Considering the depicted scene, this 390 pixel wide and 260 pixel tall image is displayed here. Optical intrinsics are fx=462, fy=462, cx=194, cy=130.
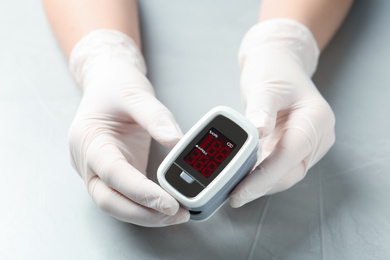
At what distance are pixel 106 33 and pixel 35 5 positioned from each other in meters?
0.48

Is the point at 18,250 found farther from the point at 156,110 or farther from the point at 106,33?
the point at 106,33

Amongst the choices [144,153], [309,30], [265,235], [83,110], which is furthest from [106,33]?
[265,235]

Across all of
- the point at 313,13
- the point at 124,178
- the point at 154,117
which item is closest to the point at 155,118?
the point at 154,117

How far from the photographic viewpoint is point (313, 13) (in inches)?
57.0

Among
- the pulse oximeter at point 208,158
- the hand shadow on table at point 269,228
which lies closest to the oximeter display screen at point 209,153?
the pulse oximeter at point 208,158

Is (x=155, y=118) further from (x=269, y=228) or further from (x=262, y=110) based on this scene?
(x=269, y=228)

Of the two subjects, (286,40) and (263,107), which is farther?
(286,40)

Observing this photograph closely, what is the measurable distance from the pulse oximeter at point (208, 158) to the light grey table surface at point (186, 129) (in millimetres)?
273

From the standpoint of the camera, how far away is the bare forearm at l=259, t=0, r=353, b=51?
4.70 ft

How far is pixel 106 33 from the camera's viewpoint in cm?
139

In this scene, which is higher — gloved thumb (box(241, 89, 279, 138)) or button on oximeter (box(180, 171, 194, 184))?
gloved thumb (box(241, 89, 279, 138))

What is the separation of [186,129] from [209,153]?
0.40 meters

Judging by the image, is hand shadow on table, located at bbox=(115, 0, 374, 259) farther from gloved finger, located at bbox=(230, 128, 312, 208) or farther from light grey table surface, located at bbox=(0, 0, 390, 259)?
gloved finger, located at bbox=(230, 128, 312, 208)

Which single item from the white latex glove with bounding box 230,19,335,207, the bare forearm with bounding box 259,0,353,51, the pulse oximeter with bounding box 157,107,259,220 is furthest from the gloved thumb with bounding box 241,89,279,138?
the bare forearm with bounding box 259,0,353,51
